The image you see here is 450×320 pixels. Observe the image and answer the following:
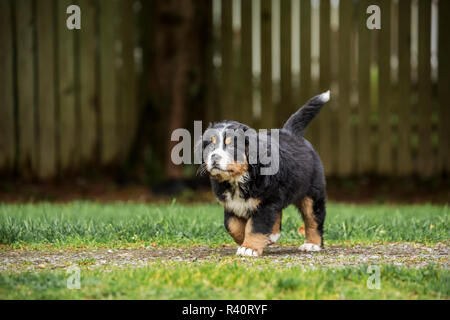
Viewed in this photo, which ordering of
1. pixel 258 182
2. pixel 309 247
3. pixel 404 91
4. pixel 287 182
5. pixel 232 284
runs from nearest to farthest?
1. pixel 232 284
2. pixel 258 182
3. pixel 287 182
4. pixel 309 247
5. pixel 404 91

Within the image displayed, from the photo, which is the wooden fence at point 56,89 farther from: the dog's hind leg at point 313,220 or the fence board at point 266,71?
the dog's hind leg at point 313,220

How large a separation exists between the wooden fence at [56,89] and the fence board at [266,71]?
8.15 ft

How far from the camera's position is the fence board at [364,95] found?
419 inches

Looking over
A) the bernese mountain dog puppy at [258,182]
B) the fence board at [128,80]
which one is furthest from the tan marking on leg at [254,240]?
the fence board at [128,80]

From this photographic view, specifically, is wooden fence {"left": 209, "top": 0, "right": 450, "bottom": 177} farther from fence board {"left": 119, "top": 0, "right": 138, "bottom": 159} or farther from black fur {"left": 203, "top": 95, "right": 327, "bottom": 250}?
black fur {"left": 203, "top": 95, "right": 327, "bottom": 250}

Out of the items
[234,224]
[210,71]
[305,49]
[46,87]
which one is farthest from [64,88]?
[234,224]

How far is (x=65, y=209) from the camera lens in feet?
25.0

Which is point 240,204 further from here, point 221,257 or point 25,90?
point 25,90

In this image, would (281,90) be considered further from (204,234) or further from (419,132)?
(204,234)

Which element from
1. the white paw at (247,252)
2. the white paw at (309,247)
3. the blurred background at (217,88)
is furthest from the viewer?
the blurred background at (217,88)

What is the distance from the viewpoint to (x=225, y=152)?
467 cm

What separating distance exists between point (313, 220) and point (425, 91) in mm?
6154

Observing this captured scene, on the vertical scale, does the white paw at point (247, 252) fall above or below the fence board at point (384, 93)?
below

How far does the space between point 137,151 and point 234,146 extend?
576 cm
